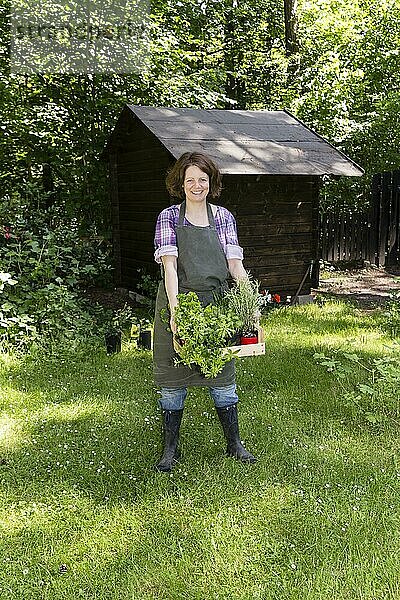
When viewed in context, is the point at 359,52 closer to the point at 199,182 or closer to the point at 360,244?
the point at 360,244

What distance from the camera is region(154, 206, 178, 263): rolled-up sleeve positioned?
4.20 m

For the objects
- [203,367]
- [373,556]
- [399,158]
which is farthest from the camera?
[399,158]

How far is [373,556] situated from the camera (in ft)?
11.1

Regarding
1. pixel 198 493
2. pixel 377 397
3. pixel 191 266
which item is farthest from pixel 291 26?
pixel 198 493

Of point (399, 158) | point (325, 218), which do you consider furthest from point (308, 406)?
point (399, 158)

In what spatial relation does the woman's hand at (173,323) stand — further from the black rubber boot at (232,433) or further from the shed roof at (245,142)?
the shed roof at (245,142)

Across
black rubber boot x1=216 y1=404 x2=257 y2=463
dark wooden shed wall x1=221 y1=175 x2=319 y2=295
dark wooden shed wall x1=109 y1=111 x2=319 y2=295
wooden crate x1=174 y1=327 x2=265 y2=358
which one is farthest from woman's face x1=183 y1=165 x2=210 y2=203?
dark wooden shed wall x1=221 y1=175 x2=319 y2=295

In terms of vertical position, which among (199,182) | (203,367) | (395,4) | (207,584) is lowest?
(207,584)

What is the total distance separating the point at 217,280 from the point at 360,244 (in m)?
8.41

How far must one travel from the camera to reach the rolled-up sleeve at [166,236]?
4199mm

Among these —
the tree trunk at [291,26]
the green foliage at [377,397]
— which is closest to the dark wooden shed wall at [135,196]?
the green foliage at [377,397]

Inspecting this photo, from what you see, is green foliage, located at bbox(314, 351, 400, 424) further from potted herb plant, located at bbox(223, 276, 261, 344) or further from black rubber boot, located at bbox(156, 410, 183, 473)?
black rubber boot, located at bbox(156, 410, 183, 473)

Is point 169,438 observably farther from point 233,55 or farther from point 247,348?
point 233,55

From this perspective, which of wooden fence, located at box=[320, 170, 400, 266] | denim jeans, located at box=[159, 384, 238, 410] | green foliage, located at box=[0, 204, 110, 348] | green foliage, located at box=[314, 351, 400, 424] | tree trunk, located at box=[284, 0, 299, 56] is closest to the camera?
denim jeans, located at box=[159, 384, 238, 410]
